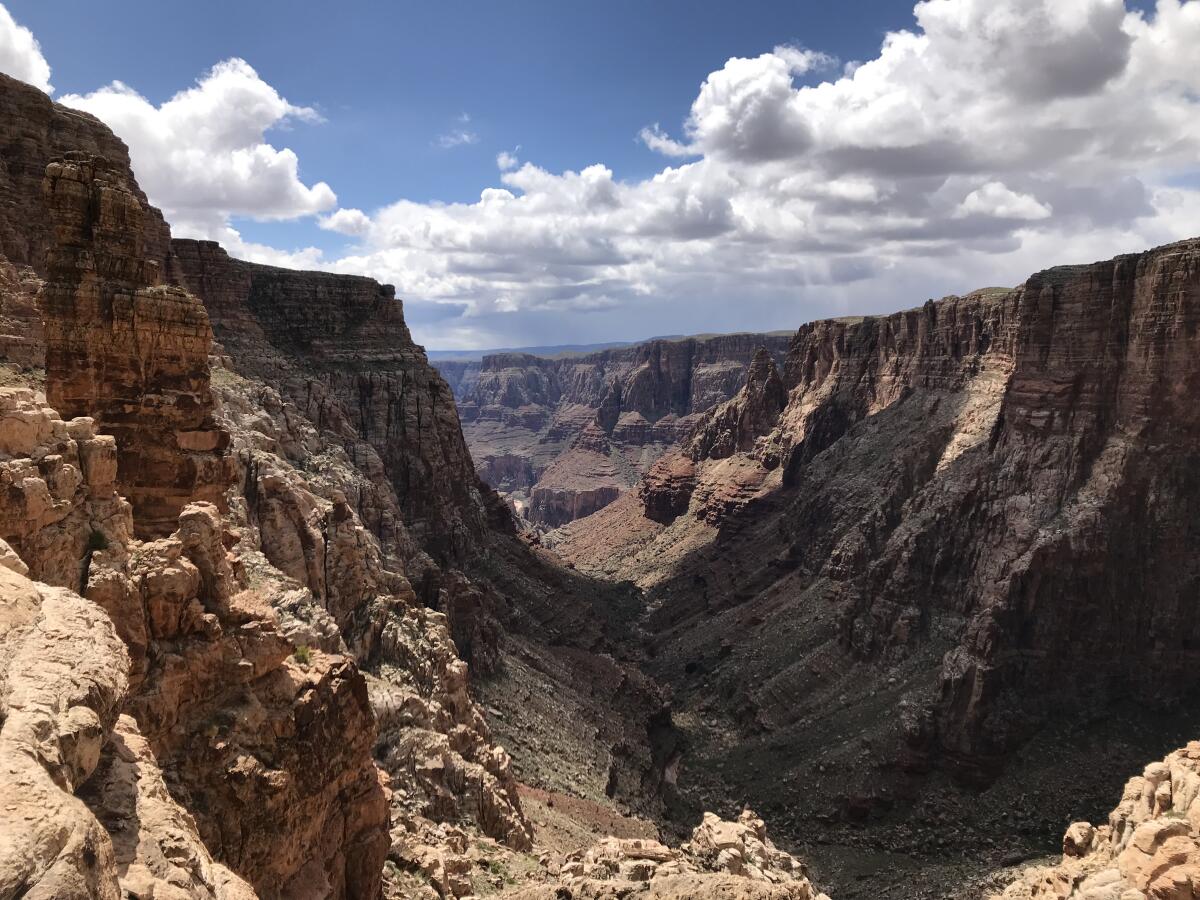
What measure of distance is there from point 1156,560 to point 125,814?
62420mm

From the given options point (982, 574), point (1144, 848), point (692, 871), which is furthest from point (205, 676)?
point (982, 574)

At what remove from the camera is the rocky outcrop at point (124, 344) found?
23.1 m

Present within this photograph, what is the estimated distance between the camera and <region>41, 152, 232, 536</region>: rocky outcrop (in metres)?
23.1

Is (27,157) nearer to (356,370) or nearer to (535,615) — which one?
(356,370)

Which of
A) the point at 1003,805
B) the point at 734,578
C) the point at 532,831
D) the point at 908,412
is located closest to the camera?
the point at 532,831

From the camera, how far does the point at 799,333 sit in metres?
126

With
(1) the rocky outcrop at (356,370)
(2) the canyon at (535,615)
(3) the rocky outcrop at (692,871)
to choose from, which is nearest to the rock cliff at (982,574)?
(2) the canyon at (535,615)

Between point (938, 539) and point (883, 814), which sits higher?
point (938, 539)

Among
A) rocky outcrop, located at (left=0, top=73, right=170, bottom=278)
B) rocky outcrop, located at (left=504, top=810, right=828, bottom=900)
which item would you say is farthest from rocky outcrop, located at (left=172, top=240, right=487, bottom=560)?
rocky outcrop, located at (left=504, top=810, right=828, bottom=900)

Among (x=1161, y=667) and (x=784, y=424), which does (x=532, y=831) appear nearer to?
(x=1161, y=667)

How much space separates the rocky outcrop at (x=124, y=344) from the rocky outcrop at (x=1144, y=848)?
27482mm

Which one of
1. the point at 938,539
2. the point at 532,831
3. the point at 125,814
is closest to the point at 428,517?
the point at 532,831

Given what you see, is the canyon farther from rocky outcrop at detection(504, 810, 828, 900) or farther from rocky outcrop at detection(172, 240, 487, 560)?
rocky outcrop at detection(172, 240, 487, 560)

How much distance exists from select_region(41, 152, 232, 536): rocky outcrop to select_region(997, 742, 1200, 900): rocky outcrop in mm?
27482
